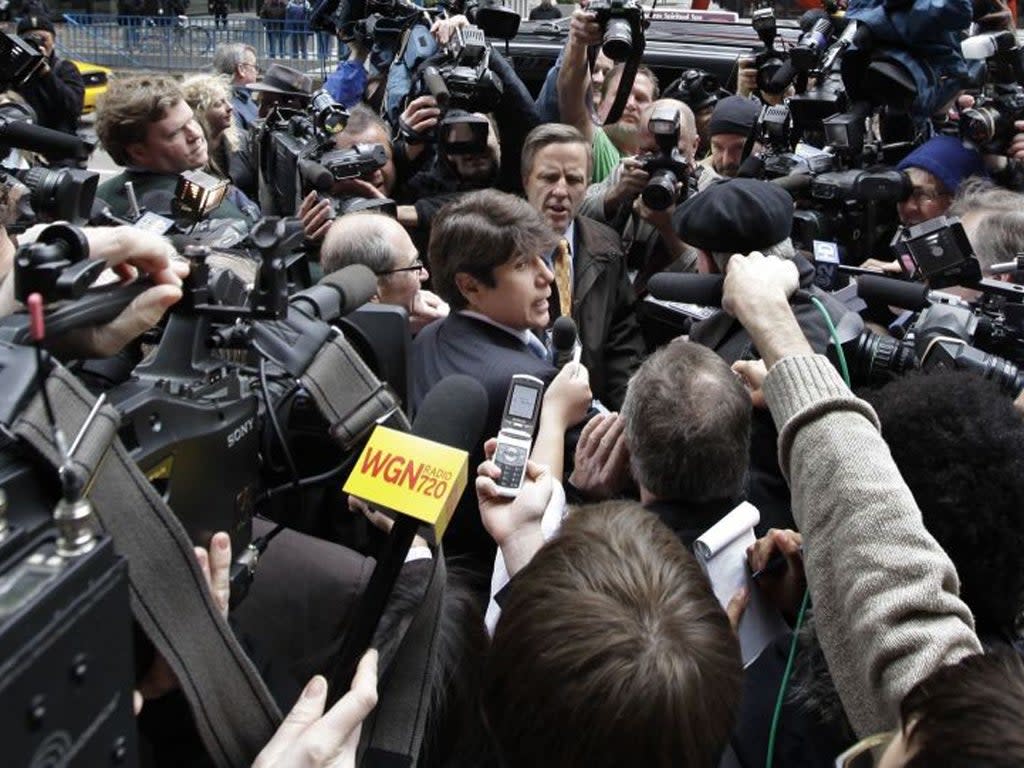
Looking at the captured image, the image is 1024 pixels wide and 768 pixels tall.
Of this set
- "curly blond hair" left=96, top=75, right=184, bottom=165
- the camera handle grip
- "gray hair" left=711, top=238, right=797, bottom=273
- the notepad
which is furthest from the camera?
"curly blond hair" left=96, top=75, right=184, bottom=165

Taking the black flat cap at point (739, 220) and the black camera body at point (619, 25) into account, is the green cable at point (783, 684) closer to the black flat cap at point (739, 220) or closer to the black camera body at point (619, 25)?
the black flat cap at point (739, 220)

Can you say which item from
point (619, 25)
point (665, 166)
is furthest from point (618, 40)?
point (665, 166)

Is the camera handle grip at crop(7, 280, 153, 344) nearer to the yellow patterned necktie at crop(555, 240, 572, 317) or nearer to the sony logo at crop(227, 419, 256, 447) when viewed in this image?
the sony logo at crop(227, 419, 256, 447)

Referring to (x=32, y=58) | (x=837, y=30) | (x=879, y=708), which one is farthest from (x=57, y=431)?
(x=837, y=30)

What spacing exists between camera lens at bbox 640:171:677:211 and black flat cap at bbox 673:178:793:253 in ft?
3.36

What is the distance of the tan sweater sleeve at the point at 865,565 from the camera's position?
1204mm

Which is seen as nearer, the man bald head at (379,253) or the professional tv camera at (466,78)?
the man bald head at (379,253)

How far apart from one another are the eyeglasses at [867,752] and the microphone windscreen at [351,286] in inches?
33.7

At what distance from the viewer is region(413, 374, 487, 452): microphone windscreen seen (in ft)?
4.27

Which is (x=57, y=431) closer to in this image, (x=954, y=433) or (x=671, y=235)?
(x=954, y=433)

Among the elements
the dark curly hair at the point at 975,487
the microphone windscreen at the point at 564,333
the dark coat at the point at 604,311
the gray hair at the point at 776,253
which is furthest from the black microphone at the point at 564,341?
the dark curly hair at the point at 975,487

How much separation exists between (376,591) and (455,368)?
4.16 ft

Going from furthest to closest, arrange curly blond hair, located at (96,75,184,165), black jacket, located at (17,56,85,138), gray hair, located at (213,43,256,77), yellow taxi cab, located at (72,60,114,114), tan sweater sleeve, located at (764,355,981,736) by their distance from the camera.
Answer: yellow taxi cab, located at (72,60,114,114)
gray hair, located at (213,43,256,77)
black jacket, located at (17,56,85,138)
curly blond hair, located at (96,75,184,165)
tan sweater sleeve, located at (764,355,981,736)

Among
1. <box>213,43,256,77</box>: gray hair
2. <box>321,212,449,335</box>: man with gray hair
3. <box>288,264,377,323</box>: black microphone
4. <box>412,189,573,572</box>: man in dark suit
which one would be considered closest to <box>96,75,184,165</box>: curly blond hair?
<box>321,212,449,335</box>: man with gray hair
